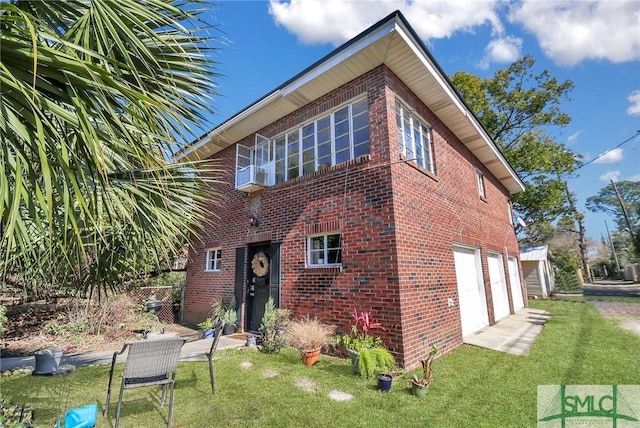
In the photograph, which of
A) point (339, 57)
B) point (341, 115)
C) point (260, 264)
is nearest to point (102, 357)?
point (260, 264)

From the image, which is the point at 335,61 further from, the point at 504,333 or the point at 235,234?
the point at 504,333

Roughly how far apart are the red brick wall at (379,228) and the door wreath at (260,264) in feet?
1.64

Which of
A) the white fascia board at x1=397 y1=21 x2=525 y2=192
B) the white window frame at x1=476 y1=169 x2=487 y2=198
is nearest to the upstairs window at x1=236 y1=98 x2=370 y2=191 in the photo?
the white fascia board at x1=397 y1=21 x2=525 y2=192

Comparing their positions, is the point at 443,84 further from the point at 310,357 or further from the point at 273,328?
the point at 273,328

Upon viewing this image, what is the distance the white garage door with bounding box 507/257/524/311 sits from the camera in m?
13.0

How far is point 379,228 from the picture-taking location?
5926mm

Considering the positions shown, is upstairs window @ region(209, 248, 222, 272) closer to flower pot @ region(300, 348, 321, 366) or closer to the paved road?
flower pot @ region(300, 348, 321, 366)

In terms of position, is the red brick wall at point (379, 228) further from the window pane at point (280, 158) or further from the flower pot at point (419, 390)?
the flower pot at point (419, 390)

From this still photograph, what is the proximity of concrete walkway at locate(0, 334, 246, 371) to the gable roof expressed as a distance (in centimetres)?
399

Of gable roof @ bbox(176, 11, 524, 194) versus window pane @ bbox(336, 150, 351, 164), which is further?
window pane @ bbox(336, 150, 351, 164)

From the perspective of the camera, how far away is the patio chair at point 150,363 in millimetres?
3418

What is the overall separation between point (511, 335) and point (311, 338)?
571 cm

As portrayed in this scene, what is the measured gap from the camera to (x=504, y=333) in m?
8.18

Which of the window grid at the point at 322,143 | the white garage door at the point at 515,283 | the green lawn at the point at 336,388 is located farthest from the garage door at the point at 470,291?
the white garage door at the point at 515,283
